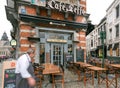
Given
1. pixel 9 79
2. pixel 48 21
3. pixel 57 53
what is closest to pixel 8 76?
pixel 9 79

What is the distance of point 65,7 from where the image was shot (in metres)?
14.4

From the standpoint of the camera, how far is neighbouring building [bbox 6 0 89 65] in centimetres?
1268

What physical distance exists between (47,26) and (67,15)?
6.76 feet

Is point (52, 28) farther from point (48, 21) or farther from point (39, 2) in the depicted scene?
point (39, 2)

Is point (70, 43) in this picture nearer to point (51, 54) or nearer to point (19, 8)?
point (51, 54)

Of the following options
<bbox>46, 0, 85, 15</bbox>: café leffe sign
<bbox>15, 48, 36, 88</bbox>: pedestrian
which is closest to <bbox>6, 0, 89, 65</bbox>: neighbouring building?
<bbox>46, 0, 85, 15</bbox>: café leffe sign

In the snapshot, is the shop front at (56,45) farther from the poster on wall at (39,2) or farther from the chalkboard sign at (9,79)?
the chalkboard sign at (9,79)

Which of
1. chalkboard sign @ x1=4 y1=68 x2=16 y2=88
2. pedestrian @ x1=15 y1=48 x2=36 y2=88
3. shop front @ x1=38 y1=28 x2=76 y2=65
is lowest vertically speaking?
chalkboard sign @ x1=4 y1=68 x2=16 y2=88

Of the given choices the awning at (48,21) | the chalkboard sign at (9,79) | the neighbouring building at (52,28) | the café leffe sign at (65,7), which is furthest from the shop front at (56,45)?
the chalkboard sign at (9,79)

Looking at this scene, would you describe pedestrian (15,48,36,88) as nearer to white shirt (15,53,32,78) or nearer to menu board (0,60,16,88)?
white shirt (15,53,32,78)

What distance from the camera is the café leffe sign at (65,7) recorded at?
44.5ft

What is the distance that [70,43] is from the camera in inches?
612

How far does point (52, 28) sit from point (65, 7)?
6.48 feet

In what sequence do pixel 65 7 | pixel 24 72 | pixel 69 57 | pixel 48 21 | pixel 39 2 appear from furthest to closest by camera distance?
1. pixel 69 57
2. pixel 65 7
3. pixel 48 21
4. pixel 39 2
5. pixel 24 72
